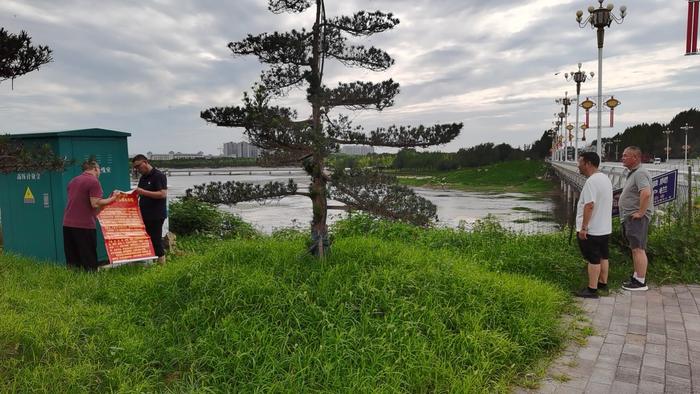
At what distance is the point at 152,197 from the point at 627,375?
577 cm

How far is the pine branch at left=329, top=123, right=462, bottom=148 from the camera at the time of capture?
14.7 ft

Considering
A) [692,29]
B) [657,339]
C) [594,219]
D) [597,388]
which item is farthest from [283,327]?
[692,29]

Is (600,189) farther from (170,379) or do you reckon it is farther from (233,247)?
(170,379)

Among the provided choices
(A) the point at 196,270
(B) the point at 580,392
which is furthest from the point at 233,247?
(B) the point at 580,392

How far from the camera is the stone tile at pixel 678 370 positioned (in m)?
3.27

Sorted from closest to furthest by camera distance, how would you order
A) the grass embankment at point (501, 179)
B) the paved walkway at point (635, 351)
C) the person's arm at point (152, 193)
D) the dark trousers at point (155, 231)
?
the paved walkway at point (635, 351) → the person's arm at point (152, 193) → the dark trousers at point (155, 231) → the grass embankment at point (501, 179)

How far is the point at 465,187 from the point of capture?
53562mm

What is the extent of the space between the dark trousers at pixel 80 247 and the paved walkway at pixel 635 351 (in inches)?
205

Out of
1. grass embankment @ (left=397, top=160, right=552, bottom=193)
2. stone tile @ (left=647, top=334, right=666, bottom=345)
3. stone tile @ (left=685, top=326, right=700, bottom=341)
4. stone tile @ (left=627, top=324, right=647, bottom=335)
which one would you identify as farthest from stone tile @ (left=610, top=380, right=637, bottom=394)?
grass embankment @ (left=397, top=160, right=552, bottom=193)

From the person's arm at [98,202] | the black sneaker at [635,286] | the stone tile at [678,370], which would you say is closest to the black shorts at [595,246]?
the black sneaker at [635,286]

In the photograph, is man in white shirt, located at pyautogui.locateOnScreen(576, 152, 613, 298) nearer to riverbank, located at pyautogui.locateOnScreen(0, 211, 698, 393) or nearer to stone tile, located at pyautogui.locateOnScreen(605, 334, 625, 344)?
riverbank, located at pyautogui.locateOnScreen(0, 211, 698, 393)

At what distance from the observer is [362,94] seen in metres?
4.62

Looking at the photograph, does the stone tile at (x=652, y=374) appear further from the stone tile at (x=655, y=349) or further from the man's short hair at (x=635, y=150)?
the man's short hair at (x=635, y=150)

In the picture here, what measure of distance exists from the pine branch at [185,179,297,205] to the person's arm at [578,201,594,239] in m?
3.20
